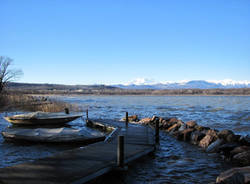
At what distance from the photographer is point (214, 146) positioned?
1384cm

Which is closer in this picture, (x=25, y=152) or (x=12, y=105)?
(x=25, y=152)

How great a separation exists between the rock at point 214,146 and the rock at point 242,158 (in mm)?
1585

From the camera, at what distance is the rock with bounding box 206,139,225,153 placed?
13598mm

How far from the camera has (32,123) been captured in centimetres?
2325

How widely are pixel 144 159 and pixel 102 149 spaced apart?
2.19 meters

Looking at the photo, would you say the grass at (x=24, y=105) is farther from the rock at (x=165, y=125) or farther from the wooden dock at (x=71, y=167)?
the wooden dock at (x=71, y=167)

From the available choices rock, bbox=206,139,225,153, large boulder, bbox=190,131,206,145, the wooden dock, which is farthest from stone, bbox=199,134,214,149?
the wooden dock

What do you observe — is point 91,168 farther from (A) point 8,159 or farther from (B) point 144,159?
(A) point 8,159

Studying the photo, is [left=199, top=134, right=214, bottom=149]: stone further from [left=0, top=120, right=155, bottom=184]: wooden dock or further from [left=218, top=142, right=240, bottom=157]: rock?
[left=0, top=120, right=155, bottom=184]: wooden dock

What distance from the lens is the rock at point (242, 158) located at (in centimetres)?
1142

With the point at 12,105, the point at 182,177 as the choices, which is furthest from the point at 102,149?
the point at 12,105

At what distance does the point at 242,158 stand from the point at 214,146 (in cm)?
229

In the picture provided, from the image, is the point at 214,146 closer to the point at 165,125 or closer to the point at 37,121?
the point at 165,125

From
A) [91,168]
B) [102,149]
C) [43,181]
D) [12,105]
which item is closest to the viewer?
[43,181]
